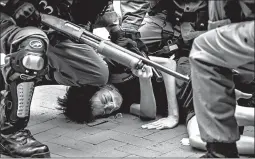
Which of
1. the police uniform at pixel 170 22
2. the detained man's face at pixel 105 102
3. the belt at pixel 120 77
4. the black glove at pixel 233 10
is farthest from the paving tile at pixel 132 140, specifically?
the black glove at pixel 233 10

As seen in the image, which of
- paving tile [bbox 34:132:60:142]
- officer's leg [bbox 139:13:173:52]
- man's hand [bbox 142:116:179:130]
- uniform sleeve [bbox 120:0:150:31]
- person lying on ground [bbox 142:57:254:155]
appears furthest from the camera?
officer's leg [bbox 139:13:173:52]

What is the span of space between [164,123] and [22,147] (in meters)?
1.36

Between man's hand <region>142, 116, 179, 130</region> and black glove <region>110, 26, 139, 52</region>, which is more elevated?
black glove <region>110, 26, 139, 52</region>

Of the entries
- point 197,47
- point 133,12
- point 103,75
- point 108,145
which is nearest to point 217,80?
point 197,47

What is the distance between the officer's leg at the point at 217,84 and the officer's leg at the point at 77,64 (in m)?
1.84

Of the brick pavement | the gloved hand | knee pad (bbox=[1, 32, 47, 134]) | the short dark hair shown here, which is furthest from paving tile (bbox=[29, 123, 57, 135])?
the gloved hand

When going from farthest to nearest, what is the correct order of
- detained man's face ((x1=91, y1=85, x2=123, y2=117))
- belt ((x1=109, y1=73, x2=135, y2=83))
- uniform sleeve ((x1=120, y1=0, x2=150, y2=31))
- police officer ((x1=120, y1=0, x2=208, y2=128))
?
uniform sleeve ((x1=120, y1=0, x2=150, y2=31)) → belt ((x1=109, y1=73, x2=135, y2=83)) → detained man's face ((x1=91, y1=85, x2=123, y2=117)) → police officer ((x1=120, y1=0, x2=208, y2=128))

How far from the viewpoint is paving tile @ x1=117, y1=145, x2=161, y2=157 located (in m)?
4.09

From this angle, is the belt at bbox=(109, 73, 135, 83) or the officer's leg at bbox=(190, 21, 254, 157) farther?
the belt at bbox=(109, 73, 135, 83)

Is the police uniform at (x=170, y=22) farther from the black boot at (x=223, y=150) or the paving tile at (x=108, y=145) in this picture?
the black boot at (x=223, y=150)

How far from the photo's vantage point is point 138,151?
13.7 feet

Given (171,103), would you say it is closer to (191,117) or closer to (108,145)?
(191,117)

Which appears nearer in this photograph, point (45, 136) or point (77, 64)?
point (45, 136)

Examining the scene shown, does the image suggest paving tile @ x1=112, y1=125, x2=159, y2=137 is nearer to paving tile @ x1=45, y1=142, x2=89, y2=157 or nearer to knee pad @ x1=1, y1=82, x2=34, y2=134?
paving tile @ x1=45, y1=142, x2=89, y2=157
